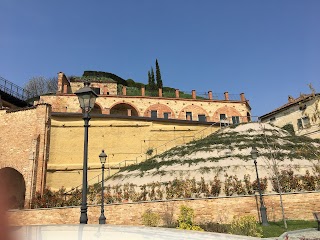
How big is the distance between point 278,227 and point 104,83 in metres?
36.3

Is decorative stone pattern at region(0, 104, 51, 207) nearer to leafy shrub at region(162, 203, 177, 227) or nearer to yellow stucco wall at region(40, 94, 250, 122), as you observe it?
leafy shrub at region(162, 203, 177, 227)

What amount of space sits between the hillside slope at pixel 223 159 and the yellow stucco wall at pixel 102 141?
2.47m

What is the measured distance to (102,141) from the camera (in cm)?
2617

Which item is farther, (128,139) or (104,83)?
(104,83)

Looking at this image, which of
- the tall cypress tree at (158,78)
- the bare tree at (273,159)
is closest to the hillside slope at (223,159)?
the bare tree at (273,159)

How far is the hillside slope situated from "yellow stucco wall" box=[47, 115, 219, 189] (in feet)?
8.11

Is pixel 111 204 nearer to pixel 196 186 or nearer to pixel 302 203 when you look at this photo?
pixel 196 186

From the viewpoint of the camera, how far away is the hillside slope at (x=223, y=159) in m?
20.1

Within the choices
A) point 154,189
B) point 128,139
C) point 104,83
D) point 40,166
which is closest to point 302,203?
point 154,189

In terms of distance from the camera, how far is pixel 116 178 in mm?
A: 22094

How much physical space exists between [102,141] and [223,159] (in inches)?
473

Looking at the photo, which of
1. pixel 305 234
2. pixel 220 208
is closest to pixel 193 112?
pixel 220 208

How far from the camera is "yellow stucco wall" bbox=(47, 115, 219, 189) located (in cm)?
2409

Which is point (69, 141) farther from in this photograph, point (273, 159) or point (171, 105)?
point (171, 105)
